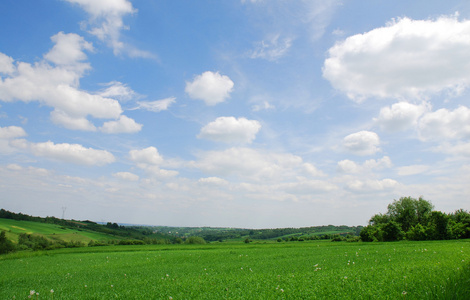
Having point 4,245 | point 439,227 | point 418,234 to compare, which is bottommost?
point 4,245

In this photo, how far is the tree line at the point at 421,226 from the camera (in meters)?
48.0

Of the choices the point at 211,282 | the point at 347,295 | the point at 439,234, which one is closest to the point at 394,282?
the point at 347,295

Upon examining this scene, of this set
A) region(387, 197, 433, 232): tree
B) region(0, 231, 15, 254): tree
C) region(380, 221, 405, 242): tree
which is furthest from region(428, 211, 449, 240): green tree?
region(0, 231, 15, 254): tree

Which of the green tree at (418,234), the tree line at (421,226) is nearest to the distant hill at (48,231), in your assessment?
the tree line at (421,226)

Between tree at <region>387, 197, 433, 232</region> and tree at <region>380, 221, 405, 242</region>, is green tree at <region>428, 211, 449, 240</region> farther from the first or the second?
tree at <region>387, 197, 433, 232</region>

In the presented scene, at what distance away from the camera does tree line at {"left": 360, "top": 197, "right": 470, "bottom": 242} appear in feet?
157

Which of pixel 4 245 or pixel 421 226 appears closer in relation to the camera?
pixel 421 226

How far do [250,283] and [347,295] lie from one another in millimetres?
3928

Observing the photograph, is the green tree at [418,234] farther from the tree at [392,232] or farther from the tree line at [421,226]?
the tree at [392,232]

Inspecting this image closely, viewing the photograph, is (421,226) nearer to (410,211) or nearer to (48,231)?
(410,211)

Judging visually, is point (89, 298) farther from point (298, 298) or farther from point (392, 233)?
point (392, 233)

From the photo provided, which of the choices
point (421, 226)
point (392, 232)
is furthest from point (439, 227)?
point (392, 232)

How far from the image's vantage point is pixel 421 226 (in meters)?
51.4

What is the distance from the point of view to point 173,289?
9.29 meters
